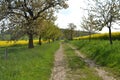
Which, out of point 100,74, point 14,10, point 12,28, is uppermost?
point 14,10

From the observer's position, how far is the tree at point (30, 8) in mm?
46312

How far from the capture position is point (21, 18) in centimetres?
4878

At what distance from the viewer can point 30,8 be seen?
157ft

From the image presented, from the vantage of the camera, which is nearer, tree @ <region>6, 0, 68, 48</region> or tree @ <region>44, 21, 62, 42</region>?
tree @ <region>6, 0, 68, 48</region>

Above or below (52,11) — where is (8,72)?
below

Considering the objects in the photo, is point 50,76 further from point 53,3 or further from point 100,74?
point 53,3

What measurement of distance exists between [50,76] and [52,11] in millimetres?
33160

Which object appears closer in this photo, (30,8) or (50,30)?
(30,8)

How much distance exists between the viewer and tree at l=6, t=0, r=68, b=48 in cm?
4631

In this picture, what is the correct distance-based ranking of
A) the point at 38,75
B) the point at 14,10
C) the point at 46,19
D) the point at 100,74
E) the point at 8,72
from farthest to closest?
the point at 46,19 < the point at 14,10 < the point at 100,74 < the point at 38,75 < the point at 8,72

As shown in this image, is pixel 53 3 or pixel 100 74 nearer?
pixel 100 74

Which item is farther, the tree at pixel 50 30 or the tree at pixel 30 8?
the tree at pixel 50 30

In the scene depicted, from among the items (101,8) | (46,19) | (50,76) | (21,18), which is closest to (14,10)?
(21,18)

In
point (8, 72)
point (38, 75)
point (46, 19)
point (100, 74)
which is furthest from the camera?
point (46, 19)
